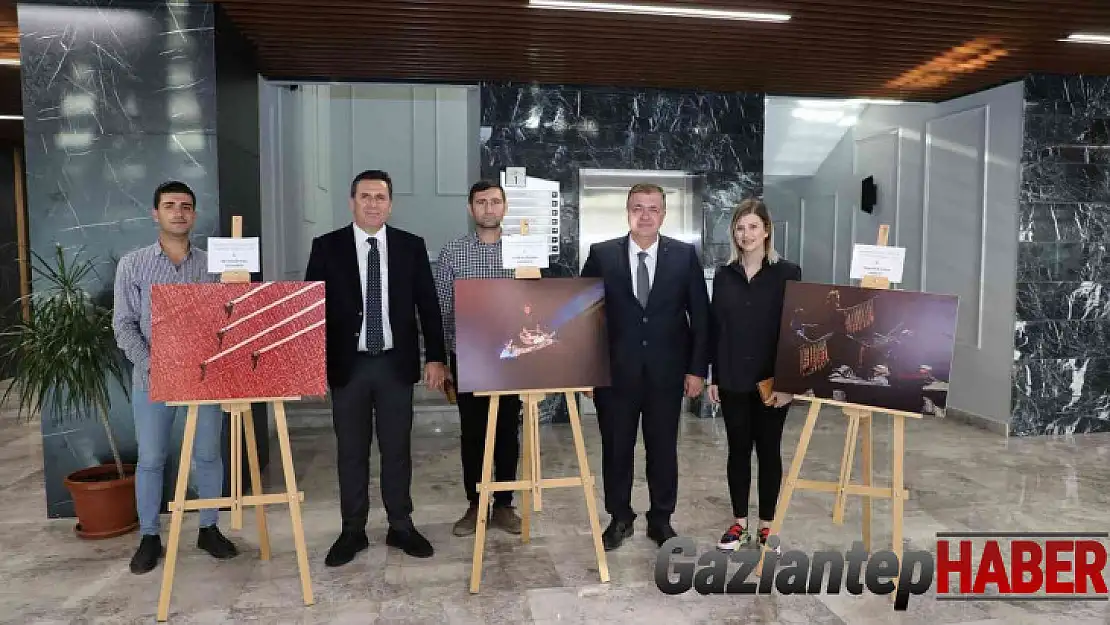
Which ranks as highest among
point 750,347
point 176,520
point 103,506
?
point 750,347

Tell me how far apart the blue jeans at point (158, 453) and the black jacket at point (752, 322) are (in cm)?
229

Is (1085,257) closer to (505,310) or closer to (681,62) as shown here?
(681,62)

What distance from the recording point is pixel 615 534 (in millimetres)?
3537

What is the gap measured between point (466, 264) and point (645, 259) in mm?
873

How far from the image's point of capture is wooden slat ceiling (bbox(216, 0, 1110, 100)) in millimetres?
4324

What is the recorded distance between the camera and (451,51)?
17.0 feet

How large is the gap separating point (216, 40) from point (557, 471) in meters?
3.17

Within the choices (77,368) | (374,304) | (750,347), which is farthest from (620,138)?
(77,368)

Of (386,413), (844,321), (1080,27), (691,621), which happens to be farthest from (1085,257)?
(386,413)

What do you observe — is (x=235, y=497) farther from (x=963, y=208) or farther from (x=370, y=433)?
(x=963, y=208)

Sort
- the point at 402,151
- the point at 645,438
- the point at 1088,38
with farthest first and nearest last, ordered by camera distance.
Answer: the point at 402,151 → the point at 1088,38 → the point at 645,438

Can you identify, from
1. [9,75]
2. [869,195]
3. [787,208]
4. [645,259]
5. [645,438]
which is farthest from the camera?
[787,208]

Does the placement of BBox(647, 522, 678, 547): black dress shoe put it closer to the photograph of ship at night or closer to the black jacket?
the black jacket

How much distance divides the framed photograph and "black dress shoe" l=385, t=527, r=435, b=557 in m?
1.69
